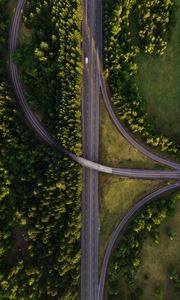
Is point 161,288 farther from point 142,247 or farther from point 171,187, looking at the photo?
point 171,187

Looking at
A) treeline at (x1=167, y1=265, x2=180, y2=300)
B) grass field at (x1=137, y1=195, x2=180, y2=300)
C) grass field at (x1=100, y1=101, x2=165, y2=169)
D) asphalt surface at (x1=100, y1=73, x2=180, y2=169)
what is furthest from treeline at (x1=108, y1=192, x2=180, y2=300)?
grass field at (x1=100, y1=101, x2=165, y2=169)

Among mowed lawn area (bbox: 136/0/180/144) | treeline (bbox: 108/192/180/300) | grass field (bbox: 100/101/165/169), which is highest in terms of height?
mowed lawn area (bbox: 136/0/180/144)

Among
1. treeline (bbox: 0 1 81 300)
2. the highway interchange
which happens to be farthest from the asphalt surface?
treeline (bbox: 0 1 81 300)

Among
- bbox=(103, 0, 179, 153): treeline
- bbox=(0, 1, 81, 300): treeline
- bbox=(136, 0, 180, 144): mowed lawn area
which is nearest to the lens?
bbox=(0, 1, 81, 300): treeline

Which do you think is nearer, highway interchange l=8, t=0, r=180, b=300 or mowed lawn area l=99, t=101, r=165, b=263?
highway interchange l=8, t=0, r=180, b=300

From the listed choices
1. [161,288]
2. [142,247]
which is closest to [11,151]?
[142,247]

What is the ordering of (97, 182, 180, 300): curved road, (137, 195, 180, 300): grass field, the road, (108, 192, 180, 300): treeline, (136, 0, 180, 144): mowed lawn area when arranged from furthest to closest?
1. (136, 0, 180, 144): mowed lawn area
2. (97, 182, 180, 300): curved road
3. the road
4. (137, 195, 180, 300): grass field
5. (108, 192, 180, 300): treeline

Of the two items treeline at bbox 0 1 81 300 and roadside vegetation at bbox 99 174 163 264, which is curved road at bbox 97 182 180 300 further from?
treeline at bbox 0 1 81 300

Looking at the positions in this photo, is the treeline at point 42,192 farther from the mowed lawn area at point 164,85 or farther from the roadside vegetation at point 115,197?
the mowed lawn area at point 164,85

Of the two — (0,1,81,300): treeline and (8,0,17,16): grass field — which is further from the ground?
(8,0,17,16): grass field
